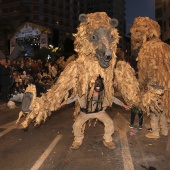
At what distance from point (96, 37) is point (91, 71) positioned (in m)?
0.60

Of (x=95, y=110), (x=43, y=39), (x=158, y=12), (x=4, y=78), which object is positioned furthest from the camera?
(x=158, y=12)

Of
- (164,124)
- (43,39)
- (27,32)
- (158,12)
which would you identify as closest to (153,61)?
(164,124)

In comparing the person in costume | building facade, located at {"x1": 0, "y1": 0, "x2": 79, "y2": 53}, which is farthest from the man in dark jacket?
building facade, located at {"x1": 0, "y1": 0, "x2": 79, "y2": 53}

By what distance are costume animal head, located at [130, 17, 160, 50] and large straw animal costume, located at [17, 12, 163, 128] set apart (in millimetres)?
1302

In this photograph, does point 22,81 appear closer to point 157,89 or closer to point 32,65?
point 32,65

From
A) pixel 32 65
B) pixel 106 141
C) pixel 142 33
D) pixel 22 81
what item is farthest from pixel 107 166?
pixel 32 65

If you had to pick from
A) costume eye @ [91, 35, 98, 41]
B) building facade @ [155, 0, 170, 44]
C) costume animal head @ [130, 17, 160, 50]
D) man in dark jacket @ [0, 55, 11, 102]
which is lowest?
man in dark jacket @ [0, 55, 11, 102]

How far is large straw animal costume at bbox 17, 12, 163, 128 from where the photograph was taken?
15.2 ft

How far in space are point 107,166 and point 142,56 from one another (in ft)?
8.25

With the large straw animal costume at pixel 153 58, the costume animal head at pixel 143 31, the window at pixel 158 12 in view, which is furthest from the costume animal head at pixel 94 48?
the window at pixel 158 12

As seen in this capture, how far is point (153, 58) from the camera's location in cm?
564

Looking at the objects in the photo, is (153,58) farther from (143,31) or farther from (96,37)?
(96,37)

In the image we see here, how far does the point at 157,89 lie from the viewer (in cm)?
451

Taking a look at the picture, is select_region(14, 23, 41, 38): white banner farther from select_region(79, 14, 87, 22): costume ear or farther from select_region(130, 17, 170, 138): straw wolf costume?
select_region(79, 14, 87, 22): costume ear
